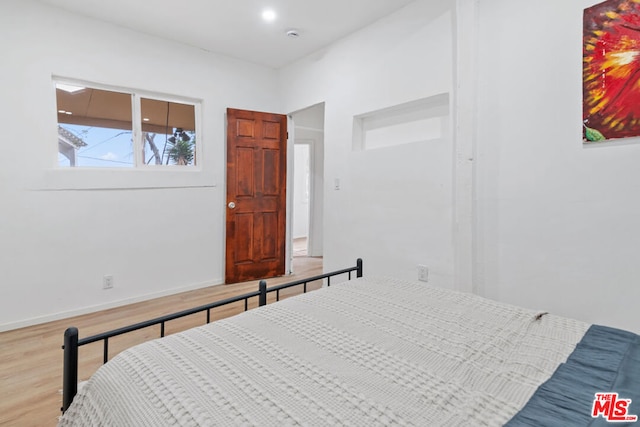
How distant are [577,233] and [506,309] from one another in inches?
36.8

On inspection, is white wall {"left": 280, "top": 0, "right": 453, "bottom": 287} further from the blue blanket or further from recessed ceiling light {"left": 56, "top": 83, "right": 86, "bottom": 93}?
recessed ceiling light {"left": 56, "top": 83, "right": 86, "bottom": 93}

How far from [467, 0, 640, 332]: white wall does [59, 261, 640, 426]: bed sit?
84cm

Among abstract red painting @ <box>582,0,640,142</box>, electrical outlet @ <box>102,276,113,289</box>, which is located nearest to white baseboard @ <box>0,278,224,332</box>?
electrical outlet @ <box>102,276,113,289</box>

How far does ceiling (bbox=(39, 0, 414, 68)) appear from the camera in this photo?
2832 mm

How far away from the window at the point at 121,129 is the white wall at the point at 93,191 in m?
0.14

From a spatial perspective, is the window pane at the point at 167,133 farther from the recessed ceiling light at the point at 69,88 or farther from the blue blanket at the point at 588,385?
the blue blanket at the point at 588,385

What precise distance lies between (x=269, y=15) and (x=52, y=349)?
3.19m

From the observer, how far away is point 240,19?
10.1 ft

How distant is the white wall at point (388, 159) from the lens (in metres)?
2.64

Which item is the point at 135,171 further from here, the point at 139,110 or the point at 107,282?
the point at 107,282

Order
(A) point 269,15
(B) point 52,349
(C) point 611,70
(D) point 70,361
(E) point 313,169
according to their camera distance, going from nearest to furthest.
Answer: (D) point 70,361, (C) point 611,70, (B) point 52,349, (A) point 269,15, (E) point 313,169

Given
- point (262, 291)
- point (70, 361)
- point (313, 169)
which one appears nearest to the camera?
point (70, 361)

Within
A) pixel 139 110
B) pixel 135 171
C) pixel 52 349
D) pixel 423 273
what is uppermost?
pixel 139 110

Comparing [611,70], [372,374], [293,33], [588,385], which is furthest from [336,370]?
[293,33]
